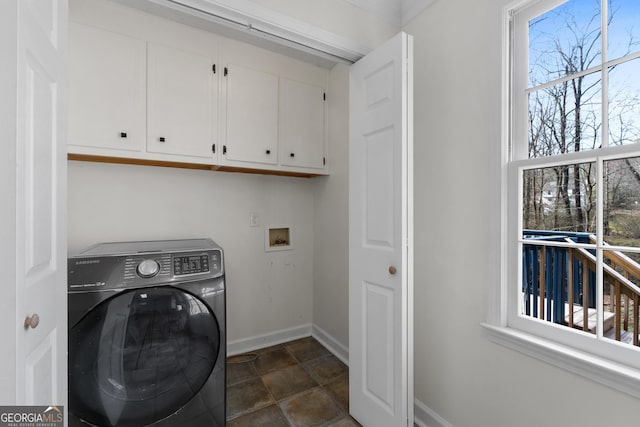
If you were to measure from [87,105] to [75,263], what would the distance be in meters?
0.96

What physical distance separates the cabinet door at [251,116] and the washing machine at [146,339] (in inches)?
37.4

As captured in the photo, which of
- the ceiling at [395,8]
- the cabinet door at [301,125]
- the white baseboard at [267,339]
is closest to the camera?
the ceiling at [395,8]

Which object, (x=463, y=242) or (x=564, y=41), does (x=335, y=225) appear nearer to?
(x=463, y=242)

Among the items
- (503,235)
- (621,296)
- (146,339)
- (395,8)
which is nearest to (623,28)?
(503,235)

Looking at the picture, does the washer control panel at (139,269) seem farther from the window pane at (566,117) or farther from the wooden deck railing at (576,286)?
the window pane at (566,117)

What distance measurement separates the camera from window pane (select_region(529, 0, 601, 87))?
42.9 inches

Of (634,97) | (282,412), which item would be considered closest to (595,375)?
(634,97)

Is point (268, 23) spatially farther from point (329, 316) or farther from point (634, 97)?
point (329, 316)

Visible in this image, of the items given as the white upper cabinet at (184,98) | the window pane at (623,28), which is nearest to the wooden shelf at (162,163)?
the white upper cabinet at (184,98)

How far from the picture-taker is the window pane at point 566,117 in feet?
3.52

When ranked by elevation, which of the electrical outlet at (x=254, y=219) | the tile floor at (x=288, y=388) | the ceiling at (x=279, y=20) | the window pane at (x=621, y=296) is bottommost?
the tile floor at (x=288, y=388)

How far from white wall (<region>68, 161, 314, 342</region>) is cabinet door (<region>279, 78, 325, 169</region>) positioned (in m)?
0.35

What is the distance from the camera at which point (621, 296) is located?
1015 mm

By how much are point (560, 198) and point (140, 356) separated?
1.97 meters
